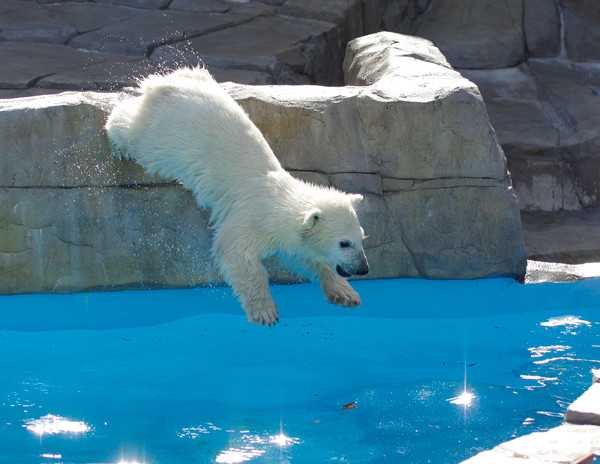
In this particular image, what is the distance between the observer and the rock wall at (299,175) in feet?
15.3

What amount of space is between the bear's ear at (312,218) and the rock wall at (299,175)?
35.5 inches

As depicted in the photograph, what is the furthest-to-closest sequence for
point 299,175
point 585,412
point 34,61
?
point 34,61 < point 299,175 < point 585,412

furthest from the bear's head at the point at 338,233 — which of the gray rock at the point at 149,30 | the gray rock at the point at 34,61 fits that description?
the gray rock at the point at 149,30

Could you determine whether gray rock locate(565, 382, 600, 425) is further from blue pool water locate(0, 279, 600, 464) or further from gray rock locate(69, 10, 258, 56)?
gray rock locate(69, 10, 258, 56)

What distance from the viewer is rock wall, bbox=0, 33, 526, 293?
466 centimetres

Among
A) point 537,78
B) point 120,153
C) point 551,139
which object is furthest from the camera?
Result: point 537,78

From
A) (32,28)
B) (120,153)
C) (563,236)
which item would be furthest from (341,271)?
(32,28)

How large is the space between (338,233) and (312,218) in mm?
→ 160

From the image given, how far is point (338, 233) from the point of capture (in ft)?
13.3

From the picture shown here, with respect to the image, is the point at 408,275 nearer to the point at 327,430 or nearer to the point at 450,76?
the point at 450,76

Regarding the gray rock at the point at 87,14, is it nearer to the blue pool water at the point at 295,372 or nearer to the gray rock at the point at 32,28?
the gray rock at the point at 32,28

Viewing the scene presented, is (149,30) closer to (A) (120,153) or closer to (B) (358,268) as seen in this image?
(A) (120,153)

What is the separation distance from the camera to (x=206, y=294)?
189 inches

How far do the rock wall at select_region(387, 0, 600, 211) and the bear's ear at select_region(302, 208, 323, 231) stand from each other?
11.7 ft
